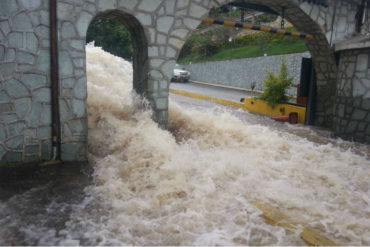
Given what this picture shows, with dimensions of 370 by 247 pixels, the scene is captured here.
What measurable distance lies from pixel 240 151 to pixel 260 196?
1930mm

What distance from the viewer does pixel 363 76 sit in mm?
7098

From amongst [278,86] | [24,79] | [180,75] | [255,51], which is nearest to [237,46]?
[255,51]

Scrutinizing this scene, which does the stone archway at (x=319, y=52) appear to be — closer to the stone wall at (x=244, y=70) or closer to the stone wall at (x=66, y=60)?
the stone wall at (x=66, y=60)

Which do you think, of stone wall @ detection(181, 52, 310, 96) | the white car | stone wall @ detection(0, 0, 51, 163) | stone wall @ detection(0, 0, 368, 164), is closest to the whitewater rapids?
stone wall @ detection(0, 0, 368, 164)

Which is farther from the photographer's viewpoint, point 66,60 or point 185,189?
point 66,60

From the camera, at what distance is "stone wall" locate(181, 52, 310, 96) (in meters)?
16.0

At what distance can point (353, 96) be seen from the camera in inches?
289

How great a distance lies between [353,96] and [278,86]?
3.29m

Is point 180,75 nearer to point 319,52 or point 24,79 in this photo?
point 319,52

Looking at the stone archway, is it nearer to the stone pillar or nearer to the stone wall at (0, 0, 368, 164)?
the stone pillar

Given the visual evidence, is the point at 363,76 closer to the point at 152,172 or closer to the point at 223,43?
the point at 152,172

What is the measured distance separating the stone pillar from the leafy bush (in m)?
2.60

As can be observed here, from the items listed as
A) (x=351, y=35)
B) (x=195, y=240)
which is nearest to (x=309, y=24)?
(x=351, y=35)

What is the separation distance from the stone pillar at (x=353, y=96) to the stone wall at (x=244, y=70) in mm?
7227
